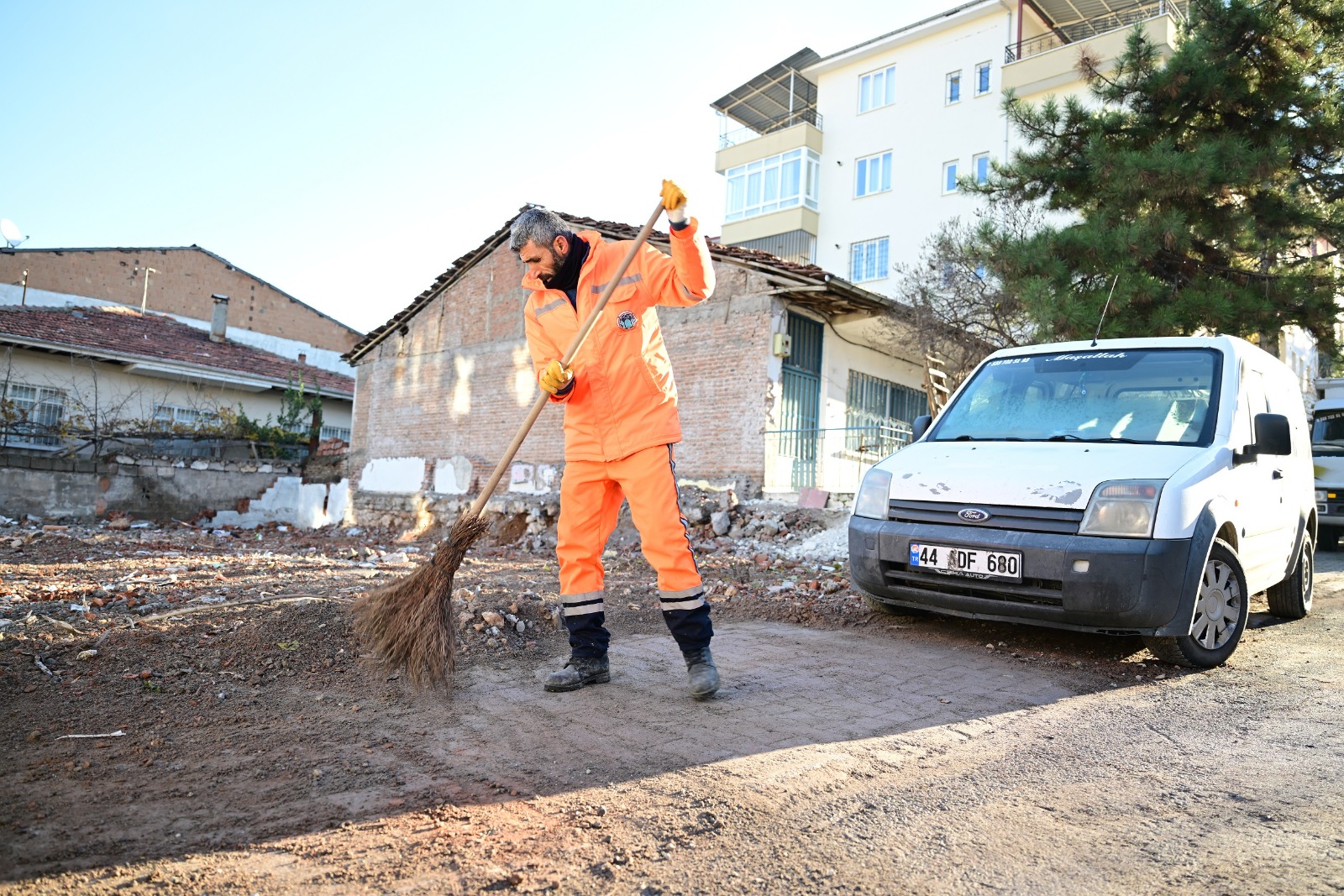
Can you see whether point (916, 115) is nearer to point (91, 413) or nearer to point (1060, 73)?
point (1060, 73)

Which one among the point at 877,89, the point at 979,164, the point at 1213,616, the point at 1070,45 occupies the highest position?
the point at 877,89

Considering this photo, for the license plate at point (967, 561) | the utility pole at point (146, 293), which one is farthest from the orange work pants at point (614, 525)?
the utility pole at point (146, 293)

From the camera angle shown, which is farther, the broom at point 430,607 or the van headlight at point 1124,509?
the van headlight at point 1124,509

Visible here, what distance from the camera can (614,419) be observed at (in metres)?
3.72

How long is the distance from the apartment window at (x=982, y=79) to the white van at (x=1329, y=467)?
49.2 feet

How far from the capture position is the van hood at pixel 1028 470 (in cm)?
423

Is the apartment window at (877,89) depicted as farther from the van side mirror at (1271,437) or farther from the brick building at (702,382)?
the van side mirror at (1271,437)

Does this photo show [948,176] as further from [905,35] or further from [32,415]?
[32,415]

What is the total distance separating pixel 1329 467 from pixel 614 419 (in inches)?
500

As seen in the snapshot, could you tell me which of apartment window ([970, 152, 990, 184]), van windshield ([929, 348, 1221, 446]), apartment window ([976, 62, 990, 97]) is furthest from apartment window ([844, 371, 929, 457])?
apartment window ([976, 62, 990, 97])

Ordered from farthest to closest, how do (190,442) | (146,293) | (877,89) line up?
(877,89), (146,293), (190,442)

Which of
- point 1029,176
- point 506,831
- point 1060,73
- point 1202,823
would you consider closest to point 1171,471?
point 1202,823

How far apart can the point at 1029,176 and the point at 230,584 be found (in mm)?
11468

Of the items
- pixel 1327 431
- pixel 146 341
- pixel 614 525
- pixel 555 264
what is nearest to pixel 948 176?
pixel 1327 431
